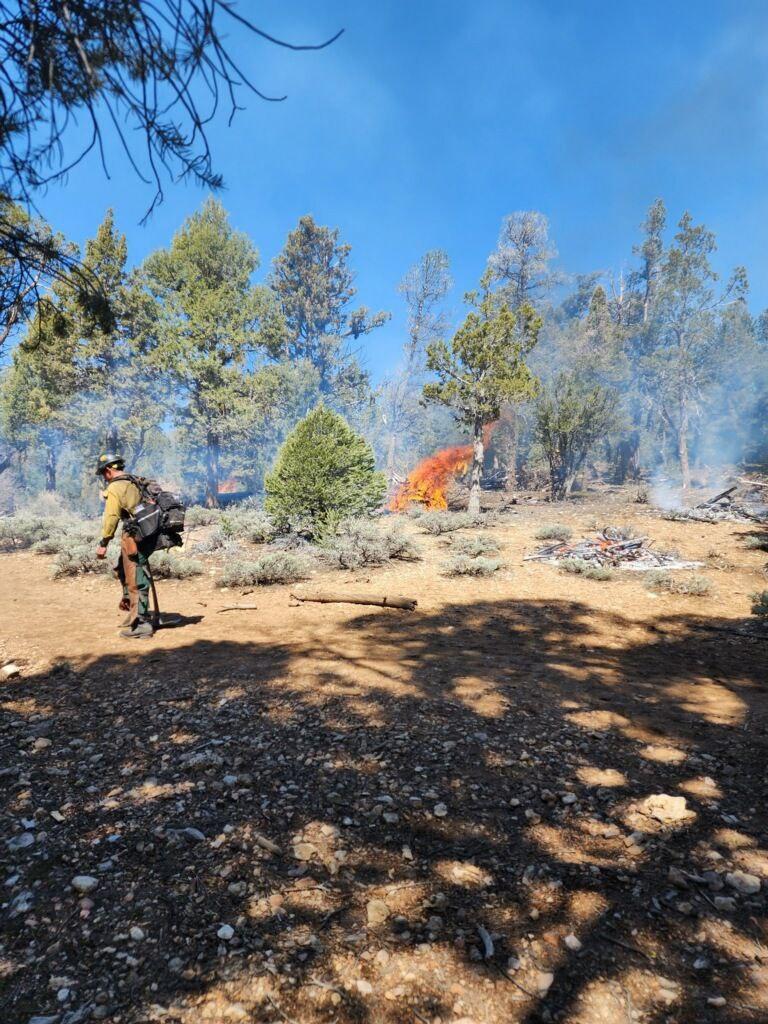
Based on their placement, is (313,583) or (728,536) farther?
(728,536)

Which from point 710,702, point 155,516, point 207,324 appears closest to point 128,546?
point 155,516

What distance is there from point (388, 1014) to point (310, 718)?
2.39 m

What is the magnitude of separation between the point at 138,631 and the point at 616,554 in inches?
416

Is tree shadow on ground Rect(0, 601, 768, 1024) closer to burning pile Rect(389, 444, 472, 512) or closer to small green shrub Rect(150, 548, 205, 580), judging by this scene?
small green shrub Rect(150, 548, 205, 580)

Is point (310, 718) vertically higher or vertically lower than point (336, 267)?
lower

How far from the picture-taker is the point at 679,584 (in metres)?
9.24

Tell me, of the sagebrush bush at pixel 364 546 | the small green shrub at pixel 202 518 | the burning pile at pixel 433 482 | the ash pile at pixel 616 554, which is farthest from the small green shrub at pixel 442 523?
the small green shrub at pixel 202 518

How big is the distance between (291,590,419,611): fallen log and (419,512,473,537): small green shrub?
8270 millimetres

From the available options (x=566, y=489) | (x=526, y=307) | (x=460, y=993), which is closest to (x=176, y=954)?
(x=460, y=993)

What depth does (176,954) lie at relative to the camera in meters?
1.84

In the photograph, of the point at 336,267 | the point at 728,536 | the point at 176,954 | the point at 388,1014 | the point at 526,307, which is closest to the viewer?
the point at 388,1014

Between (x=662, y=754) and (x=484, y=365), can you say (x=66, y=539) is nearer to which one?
(x=662, y=754)

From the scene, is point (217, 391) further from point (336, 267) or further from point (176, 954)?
point (176, 954)

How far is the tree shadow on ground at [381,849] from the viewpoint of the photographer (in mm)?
1707
